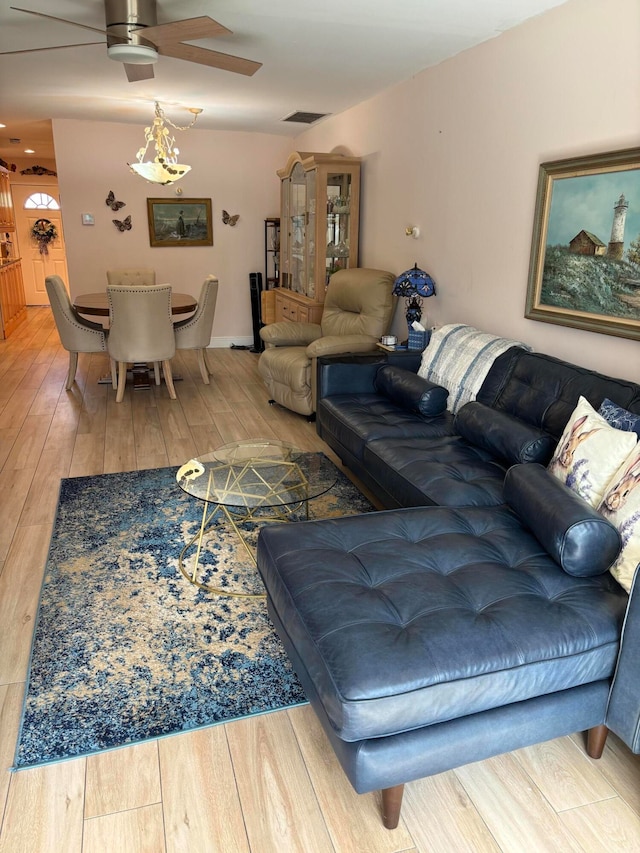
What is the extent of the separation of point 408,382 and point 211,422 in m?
1.77

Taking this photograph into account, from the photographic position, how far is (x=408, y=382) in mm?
3361

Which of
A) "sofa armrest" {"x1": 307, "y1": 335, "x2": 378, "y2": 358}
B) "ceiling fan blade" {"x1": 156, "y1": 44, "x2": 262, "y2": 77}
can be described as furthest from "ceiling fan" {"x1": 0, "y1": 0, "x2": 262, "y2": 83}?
"sofa armrest" {"x1": 307, "y1": 335, "x2": 378, "y2": 358}

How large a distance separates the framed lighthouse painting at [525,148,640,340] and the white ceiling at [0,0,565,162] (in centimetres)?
84

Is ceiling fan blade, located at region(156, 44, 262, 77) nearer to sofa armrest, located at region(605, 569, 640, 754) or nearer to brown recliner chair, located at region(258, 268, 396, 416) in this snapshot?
brown recliner chair, located at region(258, 268, 396, 416)

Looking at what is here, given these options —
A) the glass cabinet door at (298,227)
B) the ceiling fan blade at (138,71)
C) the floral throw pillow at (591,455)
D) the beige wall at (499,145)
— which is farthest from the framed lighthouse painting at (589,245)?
the glass cabinet door at (298,227)

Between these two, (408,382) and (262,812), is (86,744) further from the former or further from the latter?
(408,382)

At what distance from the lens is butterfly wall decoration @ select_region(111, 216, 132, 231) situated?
691cm

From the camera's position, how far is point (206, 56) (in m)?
3.07

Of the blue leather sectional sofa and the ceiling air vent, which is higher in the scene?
the ceiling air vent

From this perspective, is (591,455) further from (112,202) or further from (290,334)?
(112,202)

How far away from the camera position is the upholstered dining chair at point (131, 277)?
629cm

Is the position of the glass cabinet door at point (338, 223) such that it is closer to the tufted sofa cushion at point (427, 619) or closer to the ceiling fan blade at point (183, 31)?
the ceiling fan blade at point (183, 31)

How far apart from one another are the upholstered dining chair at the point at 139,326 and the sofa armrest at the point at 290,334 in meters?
0.80

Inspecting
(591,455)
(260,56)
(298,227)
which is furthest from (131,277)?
(591,455)
